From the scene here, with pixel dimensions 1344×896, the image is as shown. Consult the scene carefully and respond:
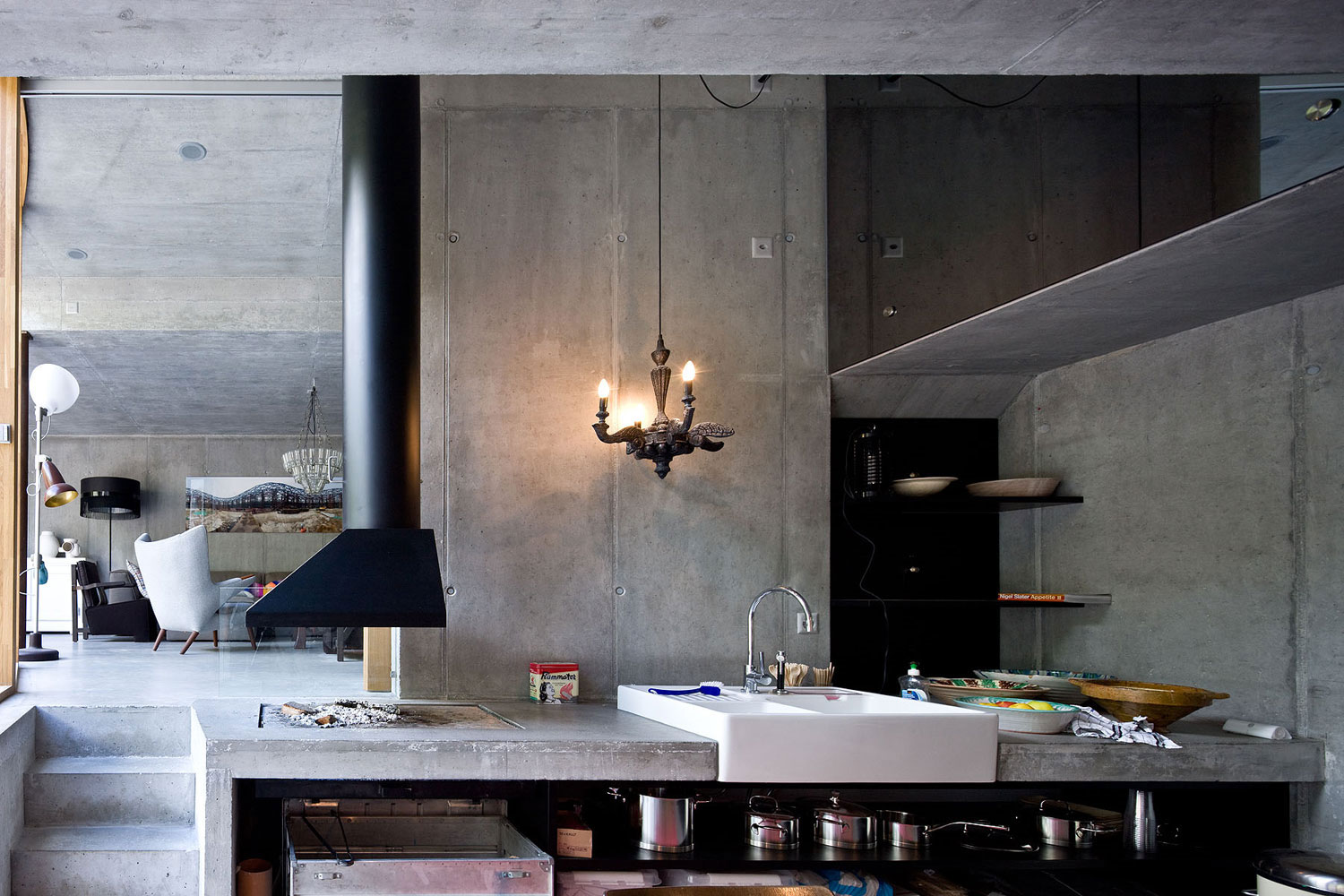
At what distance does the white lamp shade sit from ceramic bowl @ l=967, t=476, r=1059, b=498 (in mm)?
6873

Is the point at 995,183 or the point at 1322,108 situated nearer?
the point at 1322,108

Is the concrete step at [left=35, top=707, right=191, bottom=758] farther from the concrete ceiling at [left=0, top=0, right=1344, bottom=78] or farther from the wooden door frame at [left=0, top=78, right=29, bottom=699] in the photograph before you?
the concrete ceiling at [left=0, top=0, right=1344, bottom=78]

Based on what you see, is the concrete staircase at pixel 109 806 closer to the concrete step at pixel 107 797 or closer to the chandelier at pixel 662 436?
the concrete step at pixel 107 797

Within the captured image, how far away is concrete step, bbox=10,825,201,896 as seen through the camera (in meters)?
4.12

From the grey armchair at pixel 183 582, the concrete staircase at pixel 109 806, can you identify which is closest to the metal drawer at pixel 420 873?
the concrete staircase at pixel 109 806

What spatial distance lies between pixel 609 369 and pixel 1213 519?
2653 mm

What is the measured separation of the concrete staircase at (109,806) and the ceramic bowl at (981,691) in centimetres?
307

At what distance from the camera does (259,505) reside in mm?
8031

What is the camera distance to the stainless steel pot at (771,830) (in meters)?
3.57

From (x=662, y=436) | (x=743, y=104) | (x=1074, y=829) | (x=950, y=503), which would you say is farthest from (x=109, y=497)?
(x=1074, y=829)

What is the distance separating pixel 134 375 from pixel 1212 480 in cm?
1068

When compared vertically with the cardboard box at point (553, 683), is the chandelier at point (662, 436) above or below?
above

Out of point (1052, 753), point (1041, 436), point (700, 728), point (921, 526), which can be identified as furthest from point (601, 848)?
point (1041, 436)

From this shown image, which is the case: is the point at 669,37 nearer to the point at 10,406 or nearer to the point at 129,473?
the point at 10,406
